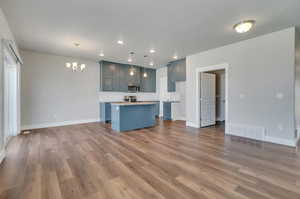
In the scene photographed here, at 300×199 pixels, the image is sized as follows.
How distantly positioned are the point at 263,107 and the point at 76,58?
6.92 meters

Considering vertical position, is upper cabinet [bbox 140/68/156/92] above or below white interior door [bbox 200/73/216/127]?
above

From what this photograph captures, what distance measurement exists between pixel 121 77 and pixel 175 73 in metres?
2.70

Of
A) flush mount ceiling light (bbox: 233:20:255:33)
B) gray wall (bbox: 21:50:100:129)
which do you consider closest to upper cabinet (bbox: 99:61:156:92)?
gray wall (bbox: 21:50:100:129)

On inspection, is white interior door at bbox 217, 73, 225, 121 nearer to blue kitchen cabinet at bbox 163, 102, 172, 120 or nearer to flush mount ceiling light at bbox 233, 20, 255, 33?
blue kitchen cabinet at bbox 163, 102, 172, 120

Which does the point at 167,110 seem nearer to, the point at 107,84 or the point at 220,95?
the point at 220,95

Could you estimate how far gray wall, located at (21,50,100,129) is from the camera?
16.4 ft

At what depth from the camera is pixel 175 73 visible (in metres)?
6.50

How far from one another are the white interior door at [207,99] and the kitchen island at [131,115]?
197cm

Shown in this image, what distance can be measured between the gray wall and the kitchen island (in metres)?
2.01

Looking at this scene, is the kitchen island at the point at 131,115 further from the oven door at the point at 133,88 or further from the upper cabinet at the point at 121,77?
the oven door at the point at 133,88

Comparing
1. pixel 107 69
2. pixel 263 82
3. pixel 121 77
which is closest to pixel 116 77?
pixel 121 77

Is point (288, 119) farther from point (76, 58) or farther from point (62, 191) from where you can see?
point (76, 58)

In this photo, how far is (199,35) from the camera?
11.9ft

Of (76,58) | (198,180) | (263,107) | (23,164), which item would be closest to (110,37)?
(76,58)
